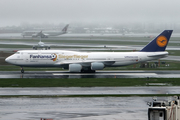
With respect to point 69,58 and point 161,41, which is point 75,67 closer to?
point 69,58

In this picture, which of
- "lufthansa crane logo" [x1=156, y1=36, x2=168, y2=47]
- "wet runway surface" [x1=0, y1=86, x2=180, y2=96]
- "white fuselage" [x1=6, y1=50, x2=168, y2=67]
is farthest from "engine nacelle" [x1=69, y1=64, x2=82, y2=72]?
"lufthansa crane logo" [x1=156, y1=36, x2=168, y2=47]

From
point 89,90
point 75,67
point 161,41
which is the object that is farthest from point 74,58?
point 89,90

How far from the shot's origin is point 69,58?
50.9 metres

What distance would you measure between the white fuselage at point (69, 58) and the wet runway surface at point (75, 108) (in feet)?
70.2

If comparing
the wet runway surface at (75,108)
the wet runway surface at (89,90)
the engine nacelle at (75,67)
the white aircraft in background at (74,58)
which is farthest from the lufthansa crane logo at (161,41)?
Result: the wet runway surface at (75,108)

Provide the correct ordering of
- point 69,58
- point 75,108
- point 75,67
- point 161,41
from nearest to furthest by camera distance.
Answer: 1. point 75,108
2. point 75,67
3. point 69,58
4. point 161,41

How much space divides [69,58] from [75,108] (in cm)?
2585

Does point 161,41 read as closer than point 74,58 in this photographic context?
No

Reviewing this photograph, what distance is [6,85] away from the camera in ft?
123

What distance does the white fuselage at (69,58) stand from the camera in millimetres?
50531

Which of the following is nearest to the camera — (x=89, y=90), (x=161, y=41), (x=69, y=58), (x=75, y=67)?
(x=89, y=90)

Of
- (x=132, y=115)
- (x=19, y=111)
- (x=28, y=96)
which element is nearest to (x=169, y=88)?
(x=132, y=115)

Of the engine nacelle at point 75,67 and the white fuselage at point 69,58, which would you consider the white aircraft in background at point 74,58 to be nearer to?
the white fuselage at point 69,58

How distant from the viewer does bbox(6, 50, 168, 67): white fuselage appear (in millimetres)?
50531
